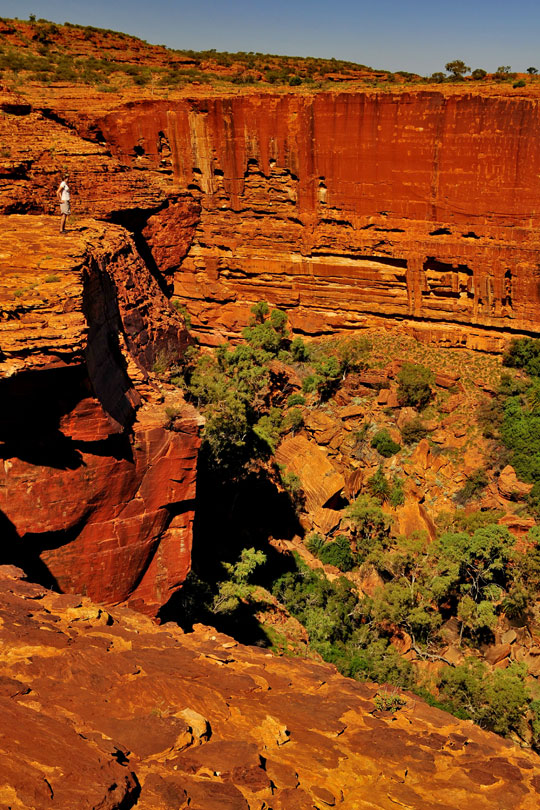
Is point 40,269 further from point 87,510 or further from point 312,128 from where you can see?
point 312,128

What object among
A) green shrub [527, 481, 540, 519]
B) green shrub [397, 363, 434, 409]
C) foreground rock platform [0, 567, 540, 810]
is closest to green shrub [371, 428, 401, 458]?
green shrub [397, 363, 434, 409]

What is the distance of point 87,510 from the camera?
14.4 metres

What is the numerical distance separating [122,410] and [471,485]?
1675 centimetres

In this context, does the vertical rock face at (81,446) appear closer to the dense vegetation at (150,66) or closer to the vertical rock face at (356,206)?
the vertical rock face at (356,206)

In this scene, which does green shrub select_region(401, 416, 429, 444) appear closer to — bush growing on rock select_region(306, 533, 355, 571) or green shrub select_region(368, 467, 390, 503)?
green shrub select_region(368, 467, 390, 503)

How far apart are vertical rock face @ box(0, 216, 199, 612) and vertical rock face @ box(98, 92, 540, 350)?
60.4 feet

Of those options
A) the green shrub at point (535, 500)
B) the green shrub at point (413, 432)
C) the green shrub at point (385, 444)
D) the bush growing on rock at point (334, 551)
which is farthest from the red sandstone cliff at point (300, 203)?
the bush growing on rock at point (334, 551)

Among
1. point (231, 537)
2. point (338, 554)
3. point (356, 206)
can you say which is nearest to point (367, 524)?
point (338, 554)

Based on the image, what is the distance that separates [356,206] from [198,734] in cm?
2877

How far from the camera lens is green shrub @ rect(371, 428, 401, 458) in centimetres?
2973

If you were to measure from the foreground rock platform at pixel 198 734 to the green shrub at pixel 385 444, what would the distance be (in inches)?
724

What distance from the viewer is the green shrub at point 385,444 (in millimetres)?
29734

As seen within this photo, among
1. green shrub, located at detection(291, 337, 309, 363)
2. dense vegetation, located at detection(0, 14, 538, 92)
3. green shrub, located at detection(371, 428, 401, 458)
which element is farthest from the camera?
dense vegetation, located at detection(0, 14, 538, 92)

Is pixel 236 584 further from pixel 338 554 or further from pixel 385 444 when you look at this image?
pixel 385 444
